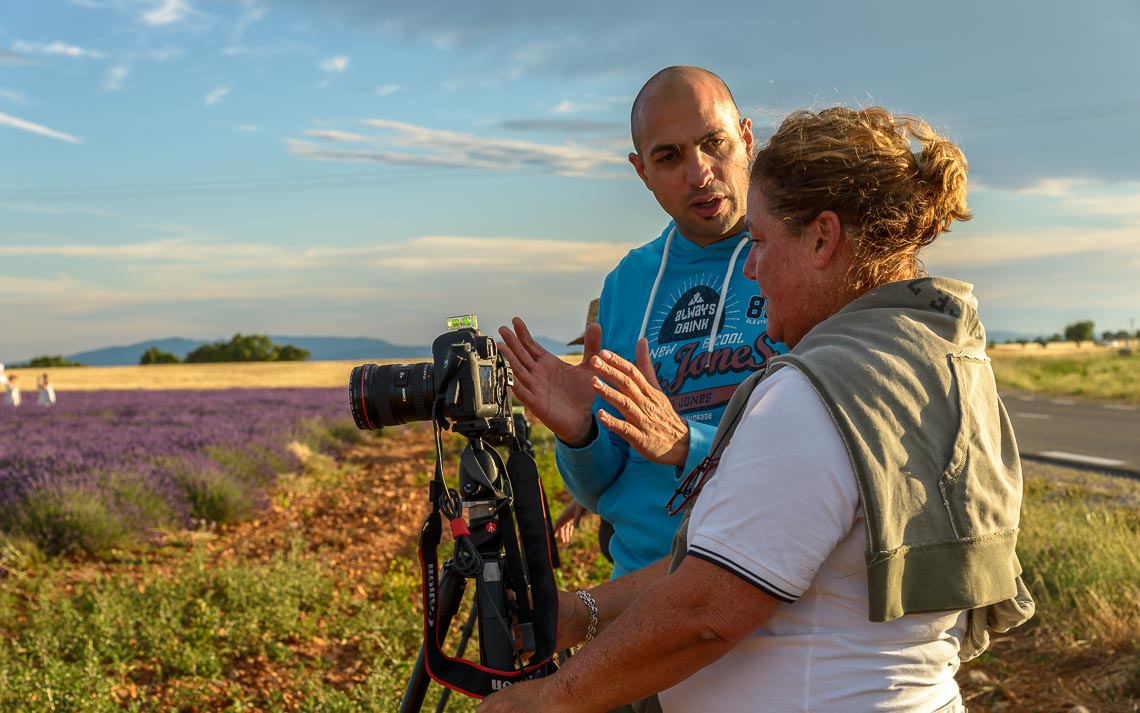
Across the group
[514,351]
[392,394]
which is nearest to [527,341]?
[514,351]

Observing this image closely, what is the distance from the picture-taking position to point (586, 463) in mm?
2770

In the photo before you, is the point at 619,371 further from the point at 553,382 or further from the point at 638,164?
the point at 638,164

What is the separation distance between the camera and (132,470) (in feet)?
31.9

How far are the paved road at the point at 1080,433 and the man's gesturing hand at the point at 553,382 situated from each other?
304 inches

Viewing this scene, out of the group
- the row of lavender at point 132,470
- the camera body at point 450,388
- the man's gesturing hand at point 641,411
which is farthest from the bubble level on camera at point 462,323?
the row of lavender at point 132,470

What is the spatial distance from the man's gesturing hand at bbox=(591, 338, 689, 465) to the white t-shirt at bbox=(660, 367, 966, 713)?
0.48m

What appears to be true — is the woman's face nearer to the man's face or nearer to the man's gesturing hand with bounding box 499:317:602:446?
the man's gesturing hand with bounding box 499:317:602:446

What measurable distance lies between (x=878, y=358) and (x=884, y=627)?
48 centimetres

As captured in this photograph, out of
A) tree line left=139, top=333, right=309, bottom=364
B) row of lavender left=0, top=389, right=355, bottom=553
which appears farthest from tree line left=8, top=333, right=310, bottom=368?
row of lavender left=0, top=389, right=355, bottom=553

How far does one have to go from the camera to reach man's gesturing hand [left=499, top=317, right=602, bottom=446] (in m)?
2.62

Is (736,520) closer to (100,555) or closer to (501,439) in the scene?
(501,439)

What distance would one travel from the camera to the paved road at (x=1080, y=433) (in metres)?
12.8

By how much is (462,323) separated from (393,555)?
5942 mm

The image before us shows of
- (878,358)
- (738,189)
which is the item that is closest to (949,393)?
(878,358)
